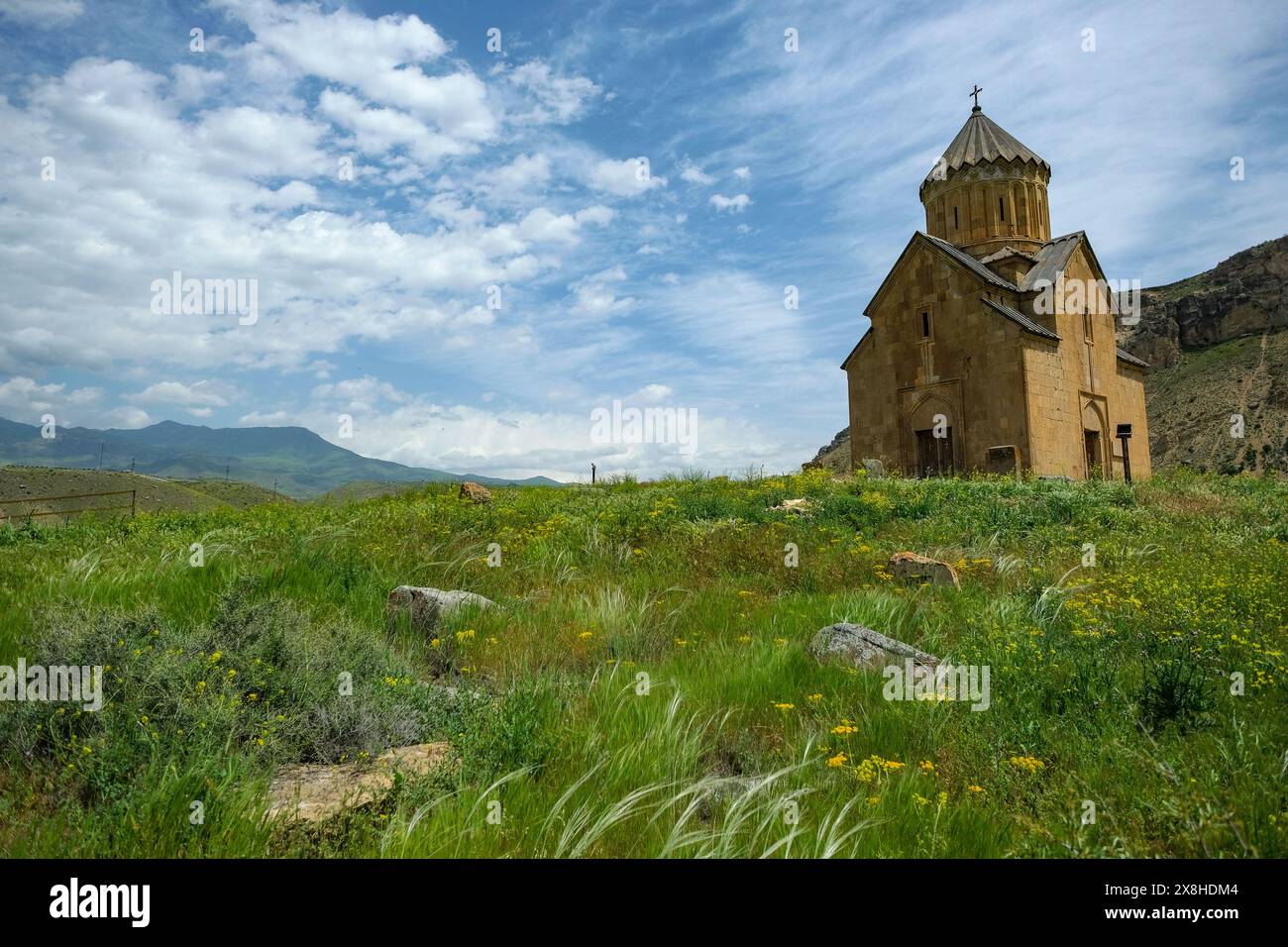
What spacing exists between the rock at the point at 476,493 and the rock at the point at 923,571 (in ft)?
26.6

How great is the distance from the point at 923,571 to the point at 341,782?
5.92 metres

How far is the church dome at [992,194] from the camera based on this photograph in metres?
26.8

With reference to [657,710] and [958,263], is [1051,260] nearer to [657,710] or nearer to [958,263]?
[958,263]

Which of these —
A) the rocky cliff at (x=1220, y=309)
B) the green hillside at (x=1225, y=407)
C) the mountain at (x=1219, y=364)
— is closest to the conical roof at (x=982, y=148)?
the mountain at (x=1219, y=364)

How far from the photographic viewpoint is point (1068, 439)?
22.9 metres

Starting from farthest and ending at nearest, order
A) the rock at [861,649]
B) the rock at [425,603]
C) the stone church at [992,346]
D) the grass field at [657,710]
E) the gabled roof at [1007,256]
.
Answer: the gabled roof at [1007,256], the stone church at [992,346], the rock at [425,603], the rock at [861,649], the grass field at [657,710]

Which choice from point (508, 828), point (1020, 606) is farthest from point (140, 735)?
point (1020, 606)

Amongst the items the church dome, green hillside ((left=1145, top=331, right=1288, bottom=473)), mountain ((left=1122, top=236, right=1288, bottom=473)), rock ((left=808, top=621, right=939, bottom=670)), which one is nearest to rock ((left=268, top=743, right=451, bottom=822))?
rock ((left=808, top=621, right=939, bottom=670))

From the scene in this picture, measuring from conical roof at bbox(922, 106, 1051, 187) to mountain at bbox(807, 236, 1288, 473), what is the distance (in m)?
33.0

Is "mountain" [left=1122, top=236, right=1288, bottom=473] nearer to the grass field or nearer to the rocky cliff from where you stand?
the rocky cliff

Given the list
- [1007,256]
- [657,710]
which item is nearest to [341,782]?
[657,710]

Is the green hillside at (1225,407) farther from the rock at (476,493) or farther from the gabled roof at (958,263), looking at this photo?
the rock at (476,493)

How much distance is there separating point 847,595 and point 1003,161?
88.4 ft

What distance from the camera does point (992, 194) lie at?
1070 inches
